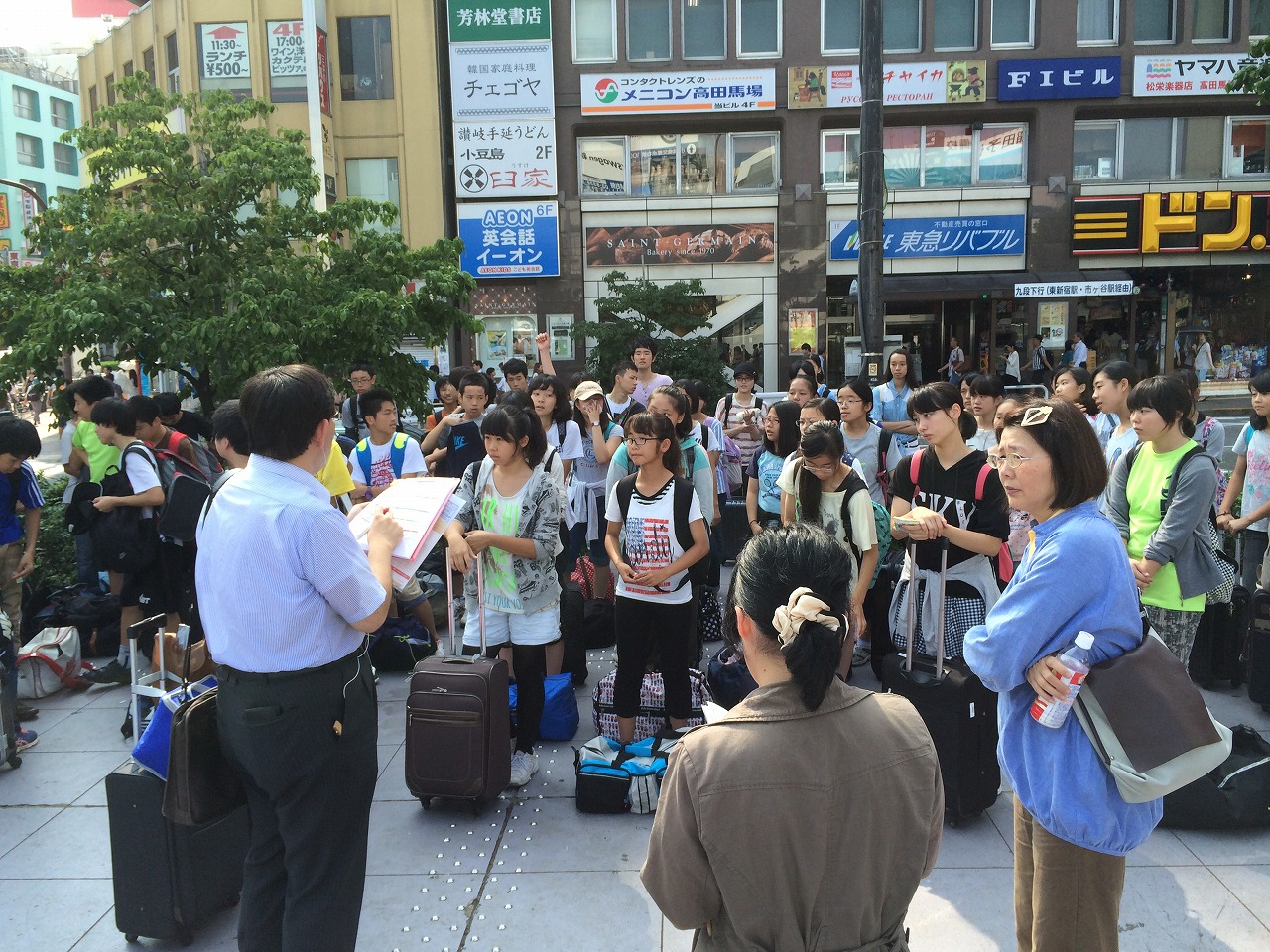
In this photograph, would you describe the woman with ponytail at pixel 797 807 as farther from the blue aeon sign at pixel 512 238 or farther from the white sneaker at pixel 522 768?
the blue aeon sign at pixel 512 238

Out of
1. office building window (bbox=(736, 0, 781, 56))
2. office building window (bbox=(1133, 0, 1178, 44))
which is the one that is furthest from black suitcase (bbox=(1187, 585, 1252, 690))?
office building window (bbox=(1133, 0, 1178, 44))

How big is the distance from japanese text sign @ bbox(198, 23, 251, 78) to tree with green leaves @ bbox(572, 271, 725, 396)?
41.1 ft

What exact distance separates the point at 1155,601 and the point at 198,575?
411 centimetres

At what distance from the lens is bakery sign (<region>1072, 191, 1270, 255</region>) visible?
840 inches

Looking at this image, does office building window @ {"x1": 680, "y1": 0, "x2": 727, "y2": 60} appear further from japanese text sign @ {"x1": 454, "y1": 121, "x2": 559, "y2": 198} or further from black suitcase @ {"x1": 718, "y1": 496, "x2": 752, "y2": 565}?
black suitcase @ {"x1": 718, "y1": 496, "x2": 752, "y2": 565}

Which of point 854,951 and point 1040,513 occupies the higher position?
point 1040,513

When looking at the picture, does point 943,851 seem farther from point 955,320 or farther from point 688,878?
point 955,320

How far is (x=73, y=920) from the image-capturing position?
344 cm

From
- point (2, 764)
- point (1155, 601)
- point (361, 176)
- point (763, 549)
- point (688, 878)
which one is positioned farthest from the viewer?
point (361, 176)

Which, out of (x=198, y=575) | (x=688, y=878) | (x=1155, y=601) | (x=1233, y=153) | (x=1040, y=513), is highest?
(x=1233, y=153)

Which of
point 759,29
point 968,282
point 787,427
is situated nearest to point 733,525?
point 787,427

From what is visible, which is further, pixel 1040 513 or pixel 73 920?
pixel 73 920

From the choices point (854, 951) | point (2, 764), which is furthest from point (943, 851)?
point (2, 764)

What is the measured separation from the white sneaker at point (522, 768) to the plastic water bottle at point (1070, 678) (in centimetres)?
272
